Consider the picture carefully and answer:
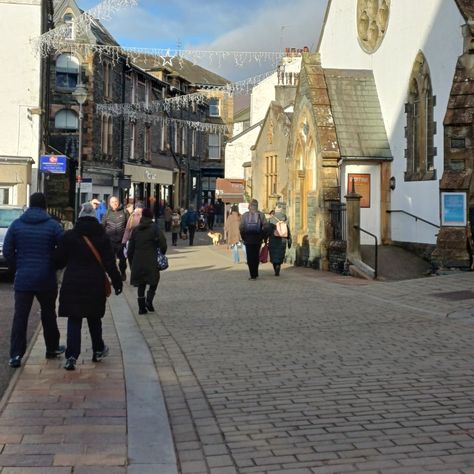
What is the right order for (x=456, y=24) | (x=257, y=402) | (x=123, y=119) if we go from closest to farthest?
(x=257, y=402) → (x=456, y=24) → (x=123, y=119)

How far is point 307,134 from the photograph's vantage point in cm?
2141

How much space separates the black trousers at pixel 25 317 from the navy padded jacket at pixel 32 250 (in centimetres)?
9

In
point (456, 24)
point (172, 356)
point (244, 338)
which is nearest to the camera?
point (172, 356)

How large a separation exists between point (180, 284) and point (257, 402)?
33.1ft

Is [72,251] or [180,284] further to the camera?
[180,284]

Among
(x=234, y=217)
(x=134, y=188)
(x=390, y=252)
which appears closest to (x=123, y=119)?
(x=134, y=188)

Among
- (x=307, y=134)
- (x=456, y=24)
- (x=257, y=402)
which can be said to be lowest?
(x=257, y=402)

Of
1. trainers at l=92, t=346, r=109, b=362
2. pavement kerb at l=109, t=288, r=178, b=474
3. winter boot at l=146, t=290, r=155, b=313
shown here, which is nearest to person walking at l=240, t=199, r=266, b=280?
winter boot at l=146, t=290, r=155, b=313

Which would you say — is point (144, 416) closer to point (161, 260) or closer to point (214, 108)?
point (161, 260)

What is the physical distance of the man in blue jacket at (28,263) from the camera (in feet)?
24.8

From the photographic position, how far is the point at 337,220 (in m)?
19.8

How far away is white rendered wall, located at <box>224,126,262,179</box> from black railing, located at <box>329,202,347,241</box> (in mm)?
22456

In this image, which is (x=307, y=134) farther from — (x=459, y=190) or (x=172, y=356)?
(x=172, y=356)

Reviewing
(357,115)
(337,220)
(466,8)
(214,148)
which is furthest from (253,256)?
(214,148)
